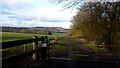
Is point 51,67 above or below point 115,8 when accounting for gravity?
below

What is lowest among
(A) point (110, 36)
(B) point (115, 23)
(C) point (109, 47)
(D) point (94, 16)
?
(C) point (109, 47)

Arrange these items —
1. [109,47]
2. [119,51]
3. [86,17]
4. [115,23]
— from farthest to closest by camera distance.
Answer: [86,17], [109,47], [115,23], [119,51]

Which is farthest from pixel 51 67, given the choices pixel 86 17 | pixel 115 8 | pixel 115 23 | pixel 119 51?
pixel 86 17

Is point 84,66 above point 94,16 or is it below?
below

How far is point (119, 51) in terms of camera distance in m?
9.98

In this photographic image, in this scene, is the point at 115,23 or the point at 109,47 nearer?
the point at 115,23

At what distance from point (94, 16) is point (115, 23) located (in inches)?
142

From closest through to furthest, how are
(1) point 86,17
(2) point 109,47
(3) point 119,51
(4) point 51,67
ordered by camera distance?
1. (4) point 51,67
2. (3) point 119,51
3. (2) point 109,47
4. (1) point 86,17

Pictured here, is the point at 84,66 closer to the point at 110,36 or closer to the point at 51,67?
the point at 51,67

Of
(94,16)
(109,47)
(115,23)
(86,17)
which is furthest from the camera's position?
(86,17)

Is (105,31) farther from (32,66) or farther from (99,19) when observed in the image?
(32,66)

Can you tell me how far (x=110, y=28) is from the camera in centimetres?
1289

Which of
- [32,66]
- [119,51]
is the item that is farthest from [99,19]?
A: [32,66]

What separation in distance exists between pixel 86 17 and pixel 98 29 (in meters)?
3.78
